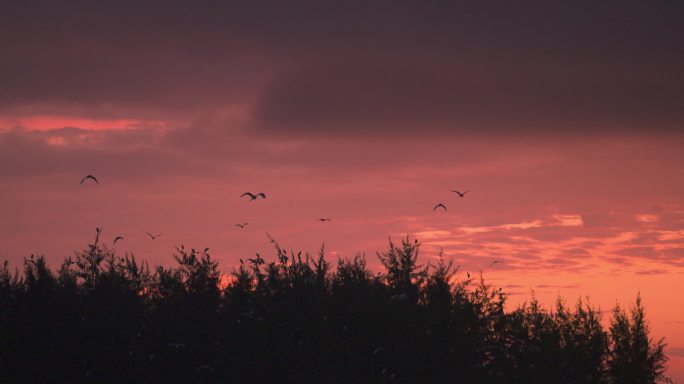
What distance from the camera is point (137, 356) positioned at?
42.8 metres

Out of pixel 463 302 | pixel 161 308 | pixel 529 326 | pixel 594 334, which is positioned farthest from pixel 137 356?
pixel 594 334

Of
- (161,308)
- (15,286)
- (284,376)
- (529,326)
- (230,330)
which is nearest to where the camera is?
(284,376)

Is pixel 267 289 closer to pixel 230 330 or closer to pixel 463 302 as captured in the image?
pixel 230 330

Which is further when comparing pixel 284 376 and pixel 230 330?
pixel 230 330

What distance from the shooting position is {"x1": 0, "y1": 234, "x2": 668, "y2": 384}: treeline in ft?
136

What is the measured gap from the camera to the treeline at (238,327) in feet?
136

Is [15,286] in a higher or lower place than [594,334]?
higher

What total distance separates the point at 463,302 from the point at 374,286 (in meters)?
8.99

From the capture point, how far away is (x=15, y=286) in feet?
166

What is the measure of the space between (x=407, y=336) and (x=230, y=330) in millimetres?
8960

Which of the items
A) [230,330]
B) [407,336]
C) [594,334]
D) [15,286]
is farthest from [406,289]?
[594,334]

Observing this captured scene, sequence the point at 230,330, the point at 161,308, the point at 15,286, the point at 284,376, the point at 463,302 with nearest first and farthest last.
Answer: the point at 284,376 < the point at 230,330 < the point at 161,308 < the point at 15,286 < the point at 463,302

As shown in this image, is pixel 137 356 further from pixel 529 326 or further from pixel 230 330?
pixel 529 326

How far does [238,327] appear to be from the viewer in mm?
43250
